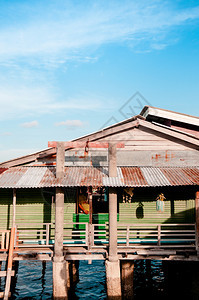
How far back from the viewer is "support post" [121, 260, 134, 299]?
656 inches

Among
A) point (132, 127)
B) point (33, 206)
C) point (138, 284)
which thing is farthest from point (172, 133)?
point (138, 284)

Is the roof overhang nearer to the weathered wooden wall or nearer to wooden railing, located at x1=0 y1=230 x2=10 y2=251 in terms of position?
the weathered wooden wall

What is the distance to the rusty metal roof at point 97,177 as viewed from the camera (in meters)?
15.7

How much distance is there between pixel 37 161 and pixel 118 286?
26.5 feet

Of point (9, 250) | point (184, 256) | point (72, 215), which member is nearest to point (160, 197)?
point (184, 256)

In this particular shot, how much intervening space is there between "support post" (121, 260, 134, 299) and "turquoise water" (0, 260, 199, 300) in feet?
8.05

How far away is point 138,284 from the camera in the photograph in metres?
21.4

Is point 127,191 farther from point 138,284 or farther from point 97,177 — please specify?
point 138,284

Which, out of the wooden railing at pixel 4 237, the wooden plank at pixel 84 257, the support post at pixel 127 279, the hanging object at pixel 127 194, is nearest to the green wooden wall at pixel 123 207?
the hanging object at pixel 127 194

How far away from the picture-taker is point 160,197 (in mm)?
18219

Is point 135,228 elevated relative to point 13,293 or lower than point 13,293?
elevated

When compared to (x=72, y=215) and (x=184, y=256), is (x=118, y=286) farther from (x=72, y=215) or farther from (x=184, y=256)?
(x=72, y=215)

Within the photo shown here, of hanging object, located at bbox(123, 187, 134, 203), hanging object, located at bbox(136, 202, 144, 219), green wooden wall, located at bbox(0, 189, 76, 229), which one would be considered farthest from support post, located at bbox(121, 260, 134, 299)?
green wooden wall, located at bbox(0, 189, 76, 229)

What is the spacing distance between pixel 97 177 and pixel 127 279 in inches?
223
